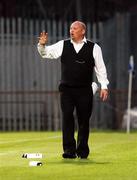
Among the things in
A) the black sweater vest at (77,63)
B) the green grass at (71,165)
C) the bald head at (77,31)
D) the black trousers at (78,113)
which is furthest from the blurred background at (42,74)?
the bald head at (77,31)

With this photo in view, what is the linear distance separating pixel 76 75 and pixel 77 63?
7.3 inches

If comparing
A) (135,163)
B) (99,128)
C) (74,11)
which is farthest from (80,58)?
(74,11)

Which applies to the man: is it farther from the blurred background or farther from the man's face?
the blurred background

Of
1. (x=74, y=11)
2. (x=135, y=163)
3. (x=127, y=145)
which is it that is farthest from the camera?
(x=74, y=11)

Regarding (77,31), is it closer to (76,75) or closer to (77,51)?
(77,51)

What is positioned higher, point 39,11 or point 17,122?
point 39,11

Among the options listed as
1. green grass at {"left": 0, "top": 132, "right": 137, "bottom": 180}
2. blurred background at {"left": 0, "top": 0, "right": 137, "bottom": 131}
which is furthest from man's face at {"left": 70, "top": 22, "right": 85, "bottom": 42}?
blurred background at {"left": 0, "top": 0, "right": 137, "bottom": 131}

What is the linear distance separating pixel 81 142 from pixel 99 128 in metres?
13.7

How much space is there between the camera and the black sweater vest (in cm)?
1346

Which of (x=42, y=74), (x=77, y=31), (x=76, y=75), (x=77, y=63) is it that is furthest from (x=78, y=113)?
(x=42, y=74)

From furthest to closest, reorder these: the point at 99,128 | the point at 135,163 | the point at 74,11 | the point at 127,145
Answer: the point at 74,11 → the point at 99,128 → the point at 127,145 → the point at 135,163

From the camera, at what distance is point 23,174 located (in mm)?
11336

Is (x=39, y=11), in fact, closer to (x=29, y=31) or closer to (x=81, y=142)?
(x=29, y=31)

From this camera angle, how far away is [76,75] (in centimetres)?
1349
